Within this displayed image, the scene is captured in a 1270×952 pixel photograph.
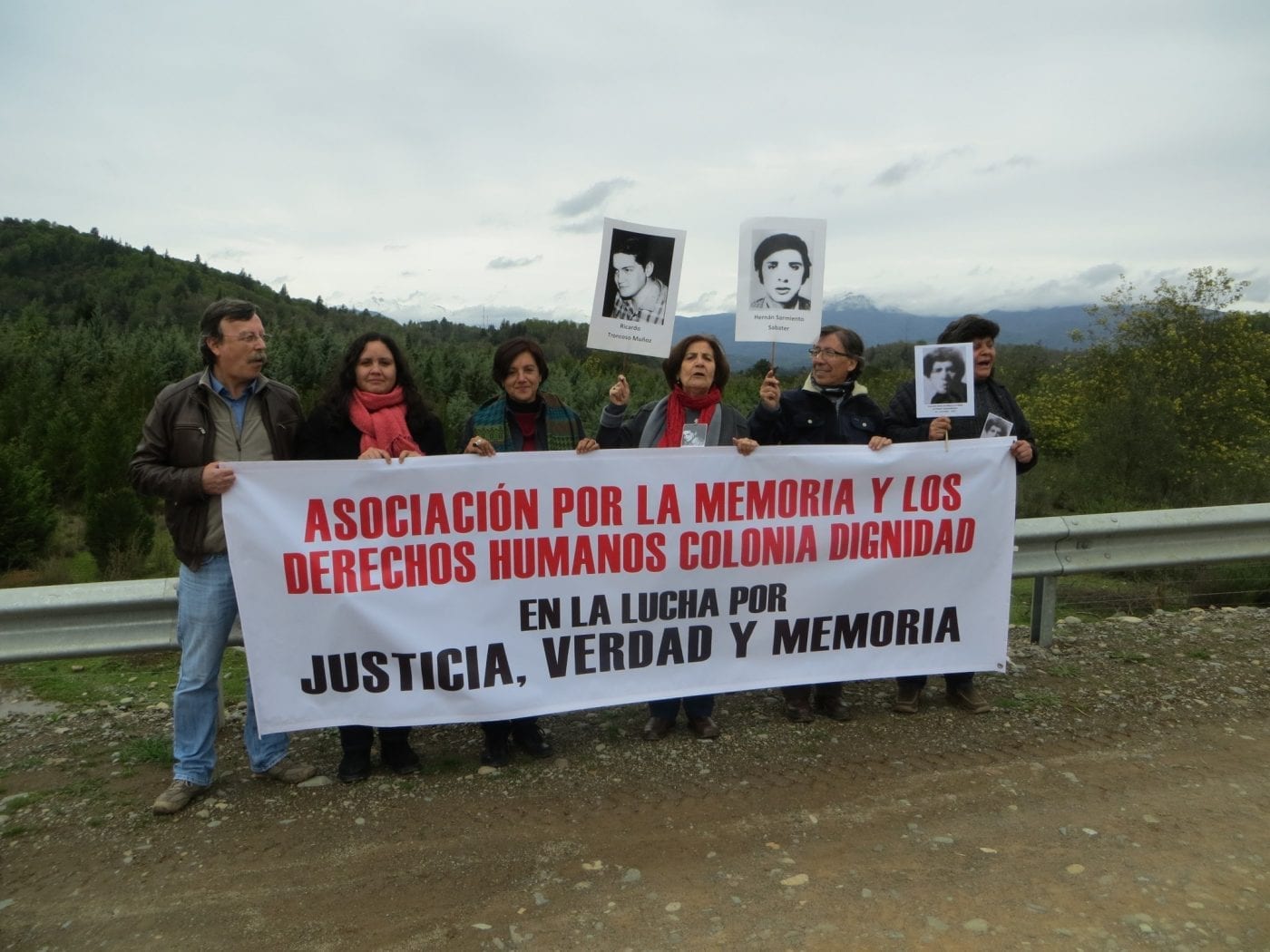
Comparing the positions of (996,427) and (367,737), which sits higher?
(996,427)

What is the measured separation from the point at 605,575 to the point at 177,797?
2043 mm

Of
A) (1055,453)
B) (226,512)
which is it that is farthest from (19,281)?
(226,512)

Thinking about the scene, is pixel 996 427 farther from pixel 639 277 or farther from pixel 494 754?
pixel 494 754

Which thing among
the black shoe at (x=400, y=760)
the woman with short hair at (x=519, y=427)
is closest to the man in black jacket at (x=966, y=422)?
the woman with short hair at (x=519, y=427)

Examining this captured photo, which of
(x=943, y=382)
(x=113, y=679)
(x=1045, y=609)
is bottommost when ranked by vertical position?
(x=113, y=679)

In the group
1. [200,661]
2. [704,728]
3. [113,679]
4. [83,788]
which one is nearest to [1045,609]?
[704,728]

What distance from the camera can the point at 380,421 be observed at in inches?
167

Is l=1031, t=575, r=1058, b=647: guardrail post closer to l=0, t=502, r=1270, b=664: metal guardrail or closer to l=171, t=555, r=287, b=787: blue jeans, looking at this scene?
l=0, t=502, r=1270, b=664: metal guardrail

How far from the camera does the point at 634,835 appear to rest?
3.59 metres

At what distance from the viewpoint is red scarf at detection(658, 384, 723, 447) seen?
4.65 meters

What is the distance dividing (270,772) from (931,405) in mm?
3615

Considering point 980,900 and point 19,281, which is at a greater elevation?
point 19,281

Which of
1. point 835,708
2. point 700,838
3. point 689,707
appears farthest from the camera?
point 835,708

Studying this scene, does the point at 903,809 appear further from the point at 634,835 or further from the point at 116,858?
the point at 116,858
